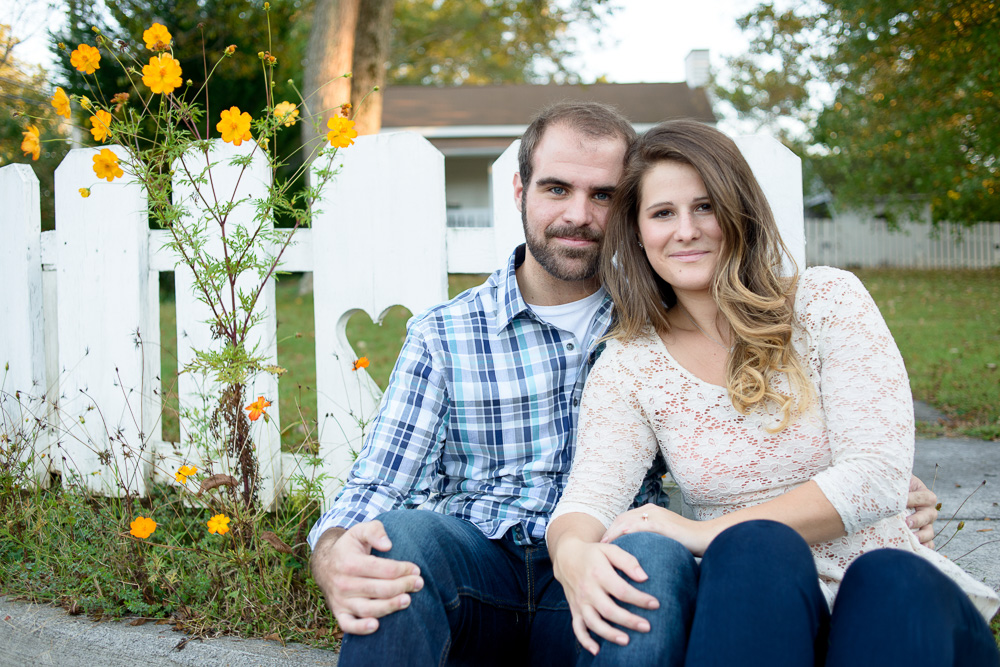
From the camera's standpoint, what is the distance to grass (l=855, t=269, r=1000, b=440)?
439cm

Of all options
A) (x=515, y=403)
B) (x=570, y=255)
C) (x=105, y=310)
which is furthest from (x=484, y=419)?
(x=105, y=310)

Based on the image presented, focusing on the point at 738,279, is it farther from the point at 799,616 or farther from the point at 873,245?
the point at 873,245

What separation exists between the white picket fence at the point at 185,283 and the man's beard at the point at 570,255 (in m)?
0.39

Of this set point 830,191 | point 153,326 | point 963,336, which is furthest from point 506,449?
point 830,191

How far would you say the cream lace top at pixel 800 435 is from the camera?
1677 mm

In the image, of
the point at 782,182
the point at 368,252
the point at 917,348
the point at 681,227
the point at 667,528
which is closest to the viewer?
the point at 667,528

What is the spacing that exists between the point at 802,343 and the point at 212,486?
5.34ft

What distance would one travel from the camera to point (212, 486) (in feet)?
7.27

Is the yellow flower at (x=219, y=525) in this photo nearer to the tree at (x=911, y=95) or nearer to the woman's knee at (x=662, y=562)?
the woman's knee at (x=662, y=562)

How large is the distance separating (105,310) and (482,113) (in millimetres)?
16489

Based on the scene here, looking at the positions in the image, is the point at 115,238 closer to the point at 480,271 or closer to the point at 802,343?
the point at 480,271

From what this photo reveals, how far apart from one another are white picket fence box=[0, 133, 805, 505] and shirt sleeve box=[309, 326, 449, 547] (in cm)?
54

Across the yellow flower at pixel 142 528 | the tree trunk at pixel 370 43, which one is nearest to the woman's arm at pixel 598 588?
the yellow flower at pixel 142 528

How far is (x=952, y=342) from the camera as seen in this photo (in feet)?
23.2
